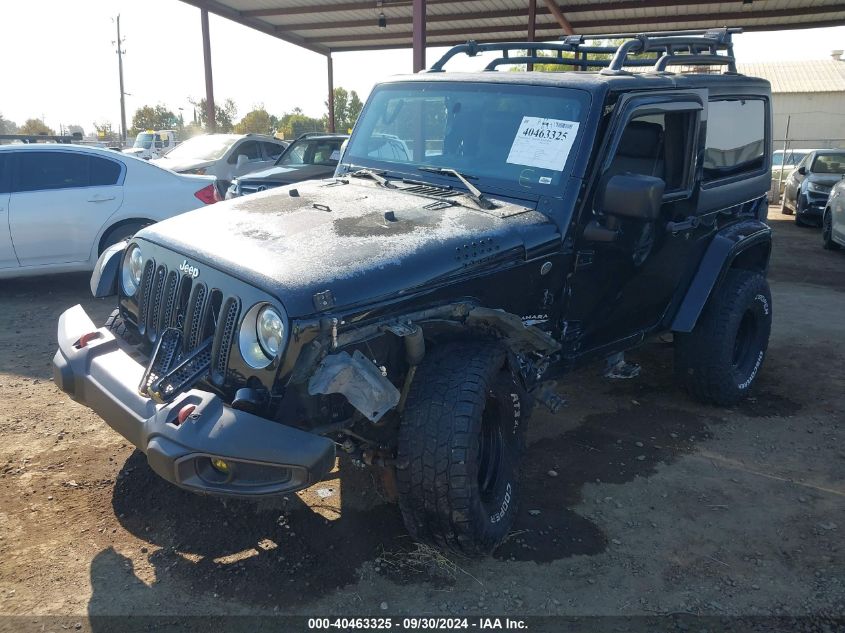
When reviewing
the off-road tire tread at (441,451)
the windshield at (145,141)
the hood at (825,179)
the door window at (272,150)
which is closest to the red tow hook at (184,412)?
the off-road tire tread at (441,451)

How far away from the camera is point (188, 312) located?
3.08 meters

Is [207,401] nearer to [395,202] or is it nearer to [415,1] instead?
[395,202]

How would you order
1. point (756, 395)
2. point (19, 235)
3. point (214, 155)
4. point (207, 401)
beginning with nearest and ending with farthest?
point (207, 401) < point (756, 395) < point (19, 235) < point (214, 155)

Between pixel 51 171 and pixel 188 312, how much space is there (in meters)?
5.32

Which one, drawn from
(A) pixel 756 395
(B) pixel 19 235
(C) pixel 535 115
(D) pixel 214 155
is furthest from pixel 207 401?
(D) pixel 214 155

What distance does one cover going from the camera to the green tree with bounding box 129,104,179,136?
51.5 metres

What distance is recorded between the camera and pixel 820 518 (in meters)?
3.65

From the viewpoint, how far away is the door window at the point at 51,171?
727 centimetres

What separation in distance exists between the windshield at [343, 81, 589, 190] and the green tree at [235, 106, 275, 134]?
1659 inches

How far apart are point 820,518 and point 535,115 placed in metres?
2.51

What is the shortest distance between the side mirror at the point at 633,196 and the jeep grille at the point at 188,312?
1836mm

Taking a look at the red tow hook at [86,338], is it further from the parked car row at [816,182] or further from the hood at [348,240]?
the parked car row at [816,182]

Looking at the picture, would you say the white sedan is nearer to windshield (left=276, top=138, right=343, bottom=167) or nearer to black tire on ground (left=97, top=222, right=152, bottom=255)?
black tire on ground (left=97, top=222, right=152, bottom=255)

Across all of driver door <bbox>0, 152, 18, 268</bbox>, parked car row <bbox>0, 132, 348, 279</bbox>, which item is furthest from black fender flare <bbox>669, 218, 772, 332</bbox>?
driver door <bbox>0, 152, 18, 268</bbox>
